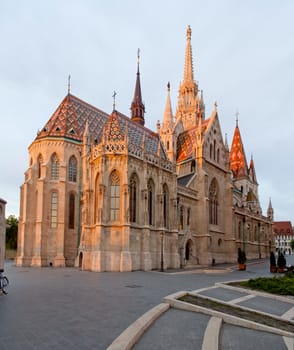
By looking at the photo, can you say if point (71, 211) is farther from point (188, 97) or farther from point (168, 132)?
point (188, 97)

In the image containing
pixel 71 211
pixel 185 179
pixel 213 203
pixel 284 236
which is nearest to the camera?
pixel 71 211

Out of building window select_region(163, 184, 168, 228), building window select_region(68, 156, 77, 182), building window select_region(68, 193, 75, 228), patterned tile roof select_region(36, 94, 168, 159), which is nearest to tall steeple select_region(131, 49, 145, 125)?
patterned tile roof select_region(36, 94, 168, 159)

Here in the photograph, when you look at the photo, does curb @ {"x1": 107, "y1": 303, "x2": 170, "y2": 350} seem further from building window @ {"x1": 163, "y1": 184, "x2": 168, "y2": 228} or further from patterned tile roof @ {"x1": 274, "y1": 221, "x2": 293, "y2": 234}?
patterned tile roof @ {"x1": 274, "y1": 221, "x2": 293, "y2": 234}

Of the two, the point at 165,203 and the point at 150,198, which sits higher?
the point at 150,198

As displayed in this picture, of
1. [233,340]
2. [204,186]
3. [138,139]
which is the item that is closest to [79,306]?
[233,340]

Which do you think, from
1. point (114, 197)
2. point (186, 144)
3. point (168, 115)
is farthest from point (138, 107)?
point (114, 197)

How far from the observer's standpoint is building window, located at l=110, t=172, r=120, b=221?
27.9 meters

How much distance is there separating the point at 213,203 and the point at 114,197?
1905 cm

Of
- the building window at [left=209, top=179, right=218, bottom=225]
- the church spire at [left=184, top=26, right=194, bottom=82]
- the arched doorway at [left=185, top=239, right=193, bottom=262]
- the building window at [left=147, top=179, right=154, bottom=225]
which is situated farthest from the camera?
the church spire at [left=184, top=26, right=194, bottom=82]

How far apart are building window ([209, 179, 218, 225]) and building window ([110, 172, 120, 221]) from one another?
17.8m

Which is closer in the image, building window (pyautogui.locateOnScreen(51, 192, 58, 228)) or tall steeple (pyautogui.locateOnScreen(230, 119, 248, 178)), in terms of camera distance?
building window (pyautogui.locateOnScreen(51, 192, 58, 228))

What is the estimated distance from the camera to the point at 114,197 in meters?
28.3

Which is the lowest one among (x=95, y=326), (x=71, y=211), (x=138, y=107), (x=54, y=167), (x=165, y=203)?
(x=95, y=326)

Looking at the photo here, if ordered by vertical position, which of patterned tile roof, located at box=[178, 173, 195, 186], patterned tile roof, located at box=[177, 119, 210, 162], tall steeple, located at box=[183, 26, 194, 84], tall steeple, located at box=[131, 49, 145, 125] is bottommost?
patterned tile roof, located at box=[178, 173, 195, 186]
